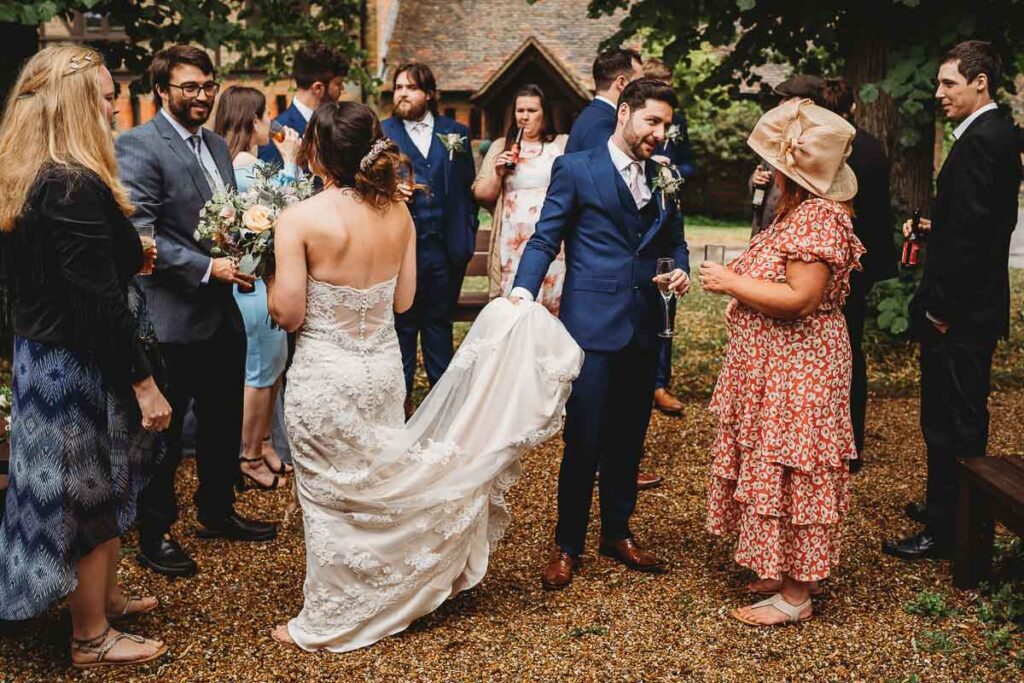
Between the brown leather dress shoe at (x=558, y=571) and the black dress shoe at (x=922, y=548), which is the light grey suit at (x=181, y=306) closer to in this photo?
the brown leather dress shoe at (x=558, y=571)

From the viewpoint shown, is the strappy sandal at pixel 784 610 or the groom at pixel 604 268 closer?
the strappy sandal at pixel 784 610

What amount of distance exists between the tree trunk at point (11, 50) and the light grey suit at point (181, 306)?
4876mm

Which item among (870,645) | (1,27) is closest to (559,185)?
(870,645)

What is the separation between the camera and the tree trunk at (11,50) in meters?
8.65

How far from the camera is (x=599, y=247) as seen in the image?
4469 mm

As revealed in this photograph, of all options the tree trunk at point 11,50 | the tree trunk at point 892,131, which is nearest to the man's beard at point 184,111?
the tree trunk at point 11,50

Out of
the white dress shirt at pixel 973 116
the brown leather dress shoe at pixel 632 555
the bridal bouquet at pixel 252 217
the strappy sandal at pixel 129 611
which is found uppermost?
the white dress shirt at pixel 973 116

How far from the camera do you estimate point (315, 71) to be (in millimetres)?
6652

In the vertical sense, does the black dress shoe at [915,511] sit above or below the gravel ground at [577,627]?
above

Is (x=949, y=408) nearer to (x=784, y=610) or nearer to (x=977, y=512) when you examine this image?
(x=977, y=512)

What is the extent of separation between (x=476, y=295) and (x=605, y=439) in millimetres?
3509

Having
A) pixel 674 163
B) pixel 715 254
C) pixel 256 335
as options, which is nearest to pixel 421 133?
pixel 256 335

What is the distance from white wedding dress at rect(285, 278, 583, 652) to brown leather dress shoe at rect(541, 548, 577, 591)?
579 millimetres

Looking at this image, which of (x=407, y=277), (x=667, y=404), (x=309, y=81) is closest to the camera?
(x=407, y=277)
